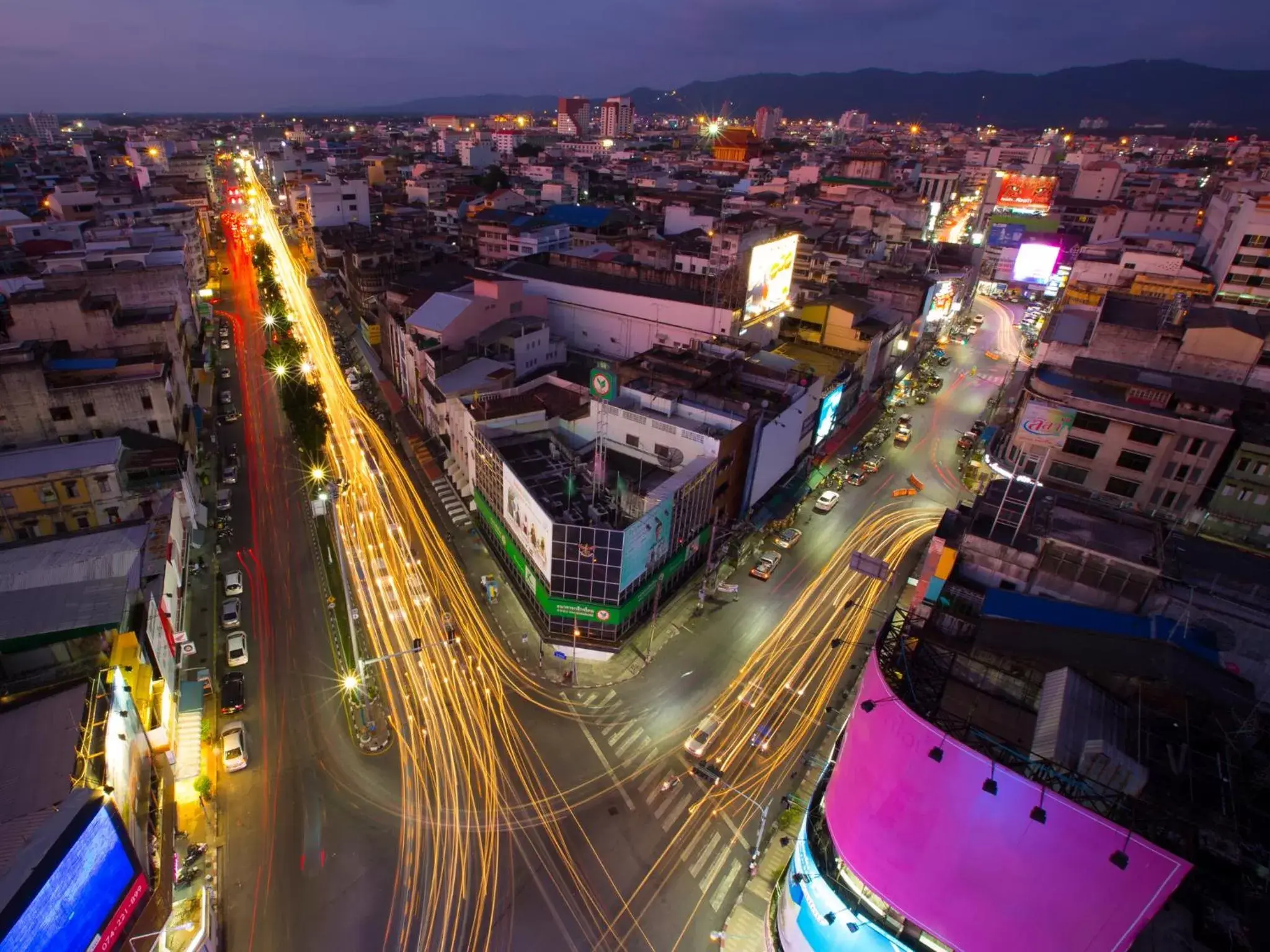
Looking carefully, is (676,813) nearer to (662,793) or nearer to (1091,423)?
(662,793)

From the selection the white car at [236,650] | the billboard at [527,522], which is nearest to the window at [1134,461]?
the billboard at [527,522]

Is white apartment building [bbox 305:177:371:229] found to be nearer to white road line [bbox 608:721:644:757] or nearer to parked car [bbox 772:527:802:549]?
parked car [bbox 772:527:802:549]

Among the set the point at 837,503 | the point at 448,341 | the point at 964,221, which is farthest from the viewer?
the point at 964,221

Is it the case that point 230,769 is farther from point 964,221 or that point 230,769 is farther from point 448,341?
point 964,221

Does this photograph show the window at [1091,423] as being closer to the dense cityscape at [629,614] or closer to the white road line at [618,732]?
the dense cityscape at [629,614]

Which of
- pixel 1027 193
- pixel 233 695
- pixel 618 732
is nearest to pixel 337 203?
pixel 233 695

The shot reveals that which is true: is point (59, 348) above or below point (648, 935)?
above

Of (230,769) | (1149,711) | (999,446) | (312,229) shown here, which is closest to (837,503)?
(999,446)

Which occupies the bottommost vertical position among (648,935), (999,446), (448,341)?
(648,935)
